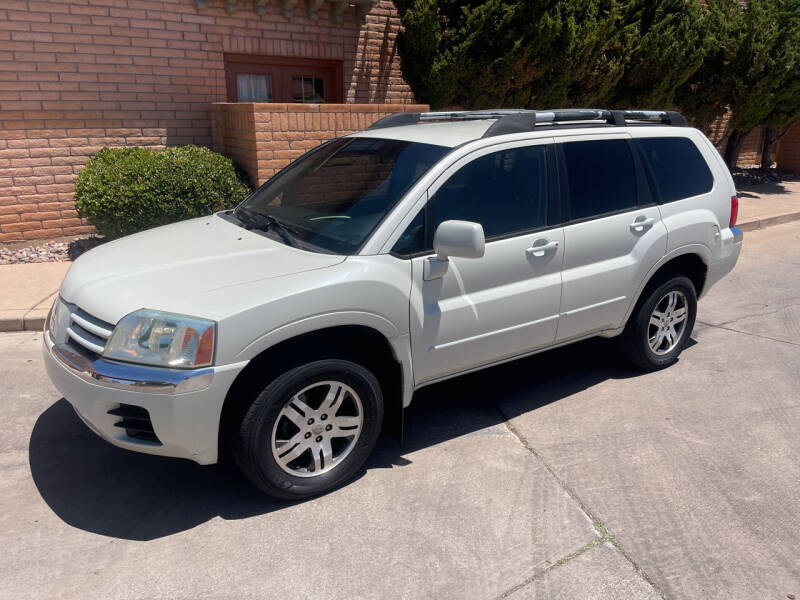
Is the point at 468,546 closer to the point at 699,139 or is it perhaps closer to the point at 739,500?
the point at 739,500

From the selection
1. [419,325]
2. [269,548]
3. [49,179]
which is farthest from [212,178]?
[269,548]

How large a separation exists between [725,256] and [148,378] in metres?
4.36

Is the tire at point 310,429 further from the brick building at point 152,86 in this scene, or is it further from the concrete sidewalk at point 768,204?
the concrete sidewalk at point 768,204

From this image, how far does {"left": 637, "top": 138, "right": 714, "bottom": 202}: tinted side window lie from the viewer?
4.80 m

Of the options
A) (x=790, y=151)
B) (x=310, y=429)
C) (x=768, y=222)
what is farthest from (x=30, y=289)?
(x=790, y=151)

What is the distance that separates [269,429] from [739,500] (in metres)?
Answer: 2.45

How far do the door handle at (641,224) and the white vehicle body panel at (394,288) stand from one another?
0.02 metres

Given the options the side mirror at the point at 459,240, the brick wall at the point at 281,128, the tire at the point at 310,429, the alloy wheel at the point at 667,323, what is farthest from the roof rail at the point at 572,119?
the brick wall at the point at 281,128

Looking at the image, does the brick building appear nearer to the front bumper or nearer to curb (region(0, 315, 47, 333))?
curb (region(0, 315, 47, 333))

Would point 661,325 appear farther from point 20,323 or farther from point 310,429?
point 20,323

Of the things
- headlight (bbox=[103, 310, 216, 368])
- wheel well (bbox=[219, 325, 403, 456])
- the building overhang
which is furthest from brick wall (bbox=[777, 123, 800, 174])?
headlight (bbox=[103, 310, 216, 368])

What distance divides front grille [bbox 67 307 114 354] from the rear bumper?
169 inches

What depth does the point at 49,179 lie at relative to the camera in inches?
329

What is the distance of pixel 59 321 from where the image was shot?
3.49 metres
